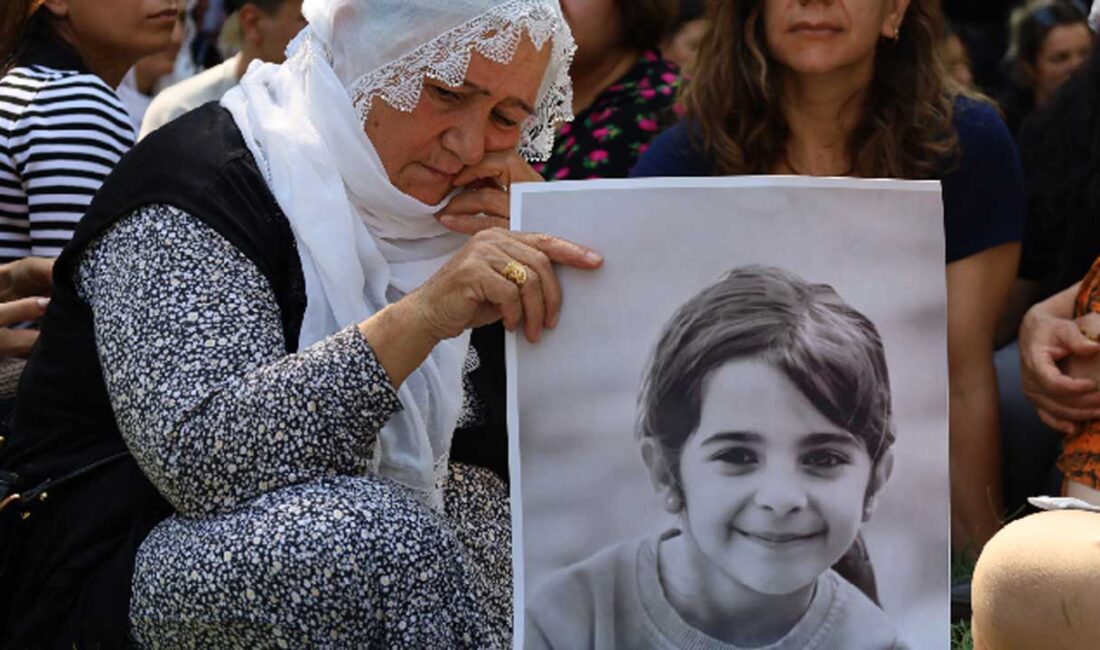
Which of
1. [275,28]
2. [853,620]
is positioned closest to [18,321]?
[853,620]

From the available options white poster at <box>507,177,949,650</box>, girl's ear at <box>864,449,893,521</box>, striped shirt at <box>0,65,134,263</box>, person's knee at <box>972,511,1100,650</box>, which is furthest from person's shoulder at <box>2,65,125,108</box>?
person's knee at <box>972,511,1100,650</box>

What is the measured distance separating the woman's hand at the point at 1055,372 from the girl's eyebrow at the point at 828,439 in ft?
3.66

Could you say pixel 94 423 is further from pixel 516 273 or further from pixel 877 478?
pixel 877 478

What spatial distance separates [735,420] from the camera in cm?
226

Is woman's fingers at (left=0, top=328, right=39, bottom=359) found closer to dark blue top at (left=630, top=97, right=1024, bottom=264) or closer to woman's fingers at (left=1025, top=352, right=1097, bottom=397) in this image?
dark blue top at (left=630, top=97, right=1024, bottom=264)

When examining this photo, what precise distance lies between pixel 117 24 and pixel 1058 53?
386 centimetres

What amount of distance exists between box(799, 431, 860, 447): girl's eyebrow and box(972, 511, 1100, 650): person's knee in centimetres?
26

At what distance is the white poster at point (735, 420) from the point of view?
225 cm

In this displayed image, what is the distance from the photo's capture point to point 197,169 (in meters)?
2.55

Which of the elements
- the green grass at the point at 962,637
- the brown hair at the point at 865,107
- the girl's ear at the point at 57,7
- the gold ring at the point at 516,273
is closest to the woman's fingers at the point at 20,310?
the girl's ear at the point at 57,7

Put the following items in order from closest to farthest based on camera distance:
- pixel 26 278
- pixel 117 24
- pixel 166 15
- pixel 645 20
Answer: pixel 26 278 → pixel 117 24 → pixel 166 15 → pixel 645 20

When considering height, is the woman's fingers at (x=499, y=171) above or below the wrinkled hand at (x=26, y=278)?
above

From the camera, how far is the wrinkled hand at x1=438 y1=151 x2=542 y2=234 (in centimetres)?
271

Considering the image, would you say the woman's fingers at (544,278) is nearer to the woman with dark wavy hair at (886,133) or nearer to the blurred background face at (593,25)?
the woman with dark wavy hair at (886,133)
